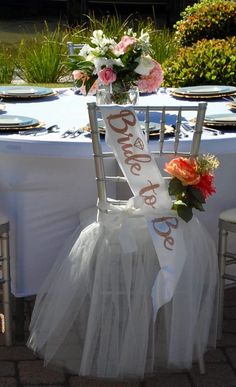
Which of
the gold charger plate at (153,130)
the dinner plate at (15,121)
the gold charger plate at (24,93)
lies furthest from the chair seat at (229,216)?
the gold charger plate at (24,93)

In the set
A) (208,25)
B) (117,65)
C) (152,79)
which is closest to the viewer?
(117,65)

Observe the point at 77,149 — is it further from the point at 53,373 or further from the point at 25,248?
the point at 53,373

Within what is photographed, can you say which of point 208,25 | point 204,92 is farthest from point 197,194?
point 208,25

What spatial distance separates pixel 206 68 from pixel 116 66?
214 cm

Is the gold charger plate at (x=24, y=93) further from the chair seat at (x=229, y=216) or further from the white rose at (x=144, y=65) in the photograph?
the chair seat at (x=229, y=216)

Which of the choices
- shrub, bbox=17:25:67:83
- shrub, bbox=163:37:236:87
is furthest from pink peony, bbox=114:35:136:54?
shrub, bbox=17:25:67:83

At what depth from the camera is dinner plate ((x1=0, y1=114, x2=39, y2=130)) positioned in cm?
342

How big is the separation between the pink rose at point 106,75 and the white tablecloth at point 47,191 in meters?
0.26

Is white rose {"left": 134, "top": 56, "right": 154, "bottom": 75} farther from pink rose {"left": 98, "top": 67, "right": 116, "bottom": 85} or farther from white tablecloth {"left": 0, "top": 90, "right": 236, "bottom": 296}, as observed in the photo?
white tablecloth {"left": 0, "top": 90, "right": 236, "bottom": 296}

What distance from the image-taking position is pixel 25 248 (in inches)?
136

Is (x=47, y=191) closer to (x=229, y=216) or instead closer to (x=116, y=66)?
(x=116, y=66)

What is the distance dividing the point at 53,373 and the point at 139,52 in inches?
54.7

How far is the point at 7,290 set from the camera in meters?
3.40

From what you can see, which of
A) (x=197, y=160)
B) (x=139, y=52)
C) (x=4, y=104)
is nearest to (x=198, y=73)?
(x=4, y=104)
